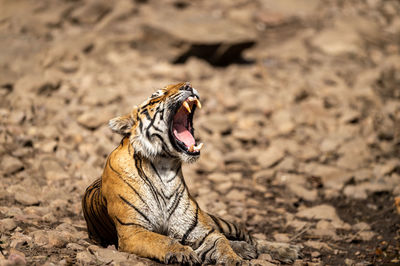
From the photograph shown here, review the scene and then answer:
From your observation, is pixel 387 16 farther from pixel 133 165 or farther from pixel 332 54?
pixel 133 165

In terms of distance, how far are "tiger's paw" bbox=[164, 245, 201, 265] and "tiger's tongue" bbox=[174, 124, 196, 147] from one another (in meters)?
0.76

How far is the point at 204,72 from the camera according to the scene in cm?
834

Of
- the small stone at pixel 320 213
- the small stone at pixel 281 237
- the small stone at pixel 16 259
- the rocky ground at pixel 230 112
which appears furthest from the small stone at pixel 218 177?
the small stone at pixel 16 259

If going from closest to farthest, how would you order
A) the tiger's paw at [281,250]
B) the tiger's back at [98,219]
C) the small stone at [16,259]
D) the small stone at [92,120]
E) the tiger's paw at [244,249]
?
the small stone at [16,259] → the tiger's back at [98,219] → the tiger's paw at [244,249] → the tiger's paw at [281,250] → the small stone at [92,120]

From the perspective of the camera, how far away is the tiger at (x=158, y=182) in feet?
11.5

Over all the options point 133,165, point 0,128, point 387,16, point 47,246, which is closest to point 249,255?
point 133,165

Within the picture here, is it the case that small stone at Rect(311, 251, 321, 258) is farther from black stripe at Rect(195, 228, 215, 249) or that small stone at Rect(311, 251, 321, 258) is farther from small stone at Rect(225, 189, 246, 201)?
small stone at Rect(225, 189, 246, 201)

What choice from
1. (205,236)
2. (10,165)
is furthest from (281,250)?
(10,165)

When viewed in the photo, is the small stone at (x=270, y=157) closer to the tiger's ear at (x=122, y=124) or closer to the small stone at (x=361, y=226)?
the small stone at (x=361, y=226)

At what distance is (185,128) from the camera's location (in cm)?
379

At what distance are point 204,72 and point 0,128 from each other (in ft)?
11.7

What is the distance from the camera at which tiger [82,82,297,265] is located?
351 centimetres

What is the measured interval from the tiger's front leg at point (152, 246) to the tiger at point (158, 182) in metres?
0.01

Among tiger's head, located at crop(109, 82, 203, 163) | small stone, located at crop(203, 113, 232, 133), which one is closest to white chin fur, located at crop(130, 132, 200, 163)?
tiger's head, located at crop(109, 82, 203, 163)
